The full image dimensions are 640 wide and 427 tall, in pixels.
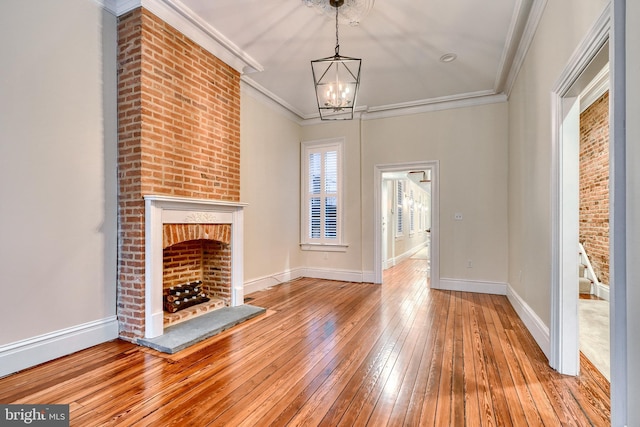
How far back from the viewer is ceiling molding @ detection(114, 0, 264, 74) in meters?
3.00

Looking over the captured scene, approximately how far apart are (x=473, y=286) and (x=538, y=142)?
9.16 ft

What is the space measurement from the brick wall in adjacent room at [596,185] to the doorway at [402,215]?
224 cm

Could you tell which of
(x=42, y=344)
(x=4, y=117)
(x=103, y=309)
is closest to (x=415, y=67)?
(x=4, y=117)

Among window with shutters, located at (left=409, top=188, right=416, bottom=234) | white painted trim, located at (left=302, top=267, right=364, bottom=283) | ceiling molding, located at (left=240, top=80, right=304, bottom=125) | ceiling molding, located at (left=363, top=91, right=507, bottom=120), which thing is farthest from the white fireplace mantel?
window with shutters, located at (left=409, top=188, right=416, bottom=234)

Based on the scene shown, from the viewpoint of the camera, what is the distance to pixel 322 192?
6082 millimetres

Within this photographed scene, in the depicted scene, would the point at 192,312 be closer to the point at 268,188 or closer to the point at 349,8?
the point at 268,188

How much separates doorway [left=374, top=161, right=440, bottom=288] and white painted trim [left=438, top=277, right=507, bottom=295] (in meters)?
0.15

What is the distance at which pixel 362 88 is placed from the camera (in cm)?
488

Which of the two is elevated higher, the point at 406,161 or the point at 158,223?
the point at 406,161

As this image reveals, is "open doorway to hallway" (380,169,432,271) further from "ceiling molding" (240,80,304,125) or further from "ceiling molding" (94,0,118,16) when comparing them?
"ceiling molding" (94,0,118,16)

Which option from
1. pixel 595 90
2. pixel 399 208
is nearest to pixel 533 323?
pixel 595 90

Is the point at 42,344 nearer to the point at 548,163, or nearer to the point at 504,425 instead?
the point at 504,425

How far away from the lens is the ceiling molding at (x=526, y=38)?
9.30 feet

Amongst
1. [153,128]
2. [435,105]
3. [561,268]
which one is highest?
[435,105]
